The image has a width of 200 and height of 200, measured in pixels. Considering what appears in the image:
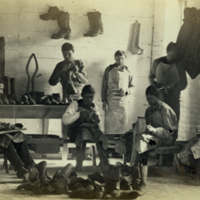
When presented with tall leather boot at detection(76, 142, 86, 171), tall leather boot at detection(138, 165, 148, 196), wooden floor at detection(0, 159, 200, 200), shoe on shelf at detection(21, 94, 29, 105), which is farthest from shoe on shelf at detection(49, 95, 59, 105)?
tall leather boot at detection(138, 165, 148, 196)

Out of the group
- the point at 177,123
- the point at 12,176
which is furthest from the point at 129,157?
the point at 12,176

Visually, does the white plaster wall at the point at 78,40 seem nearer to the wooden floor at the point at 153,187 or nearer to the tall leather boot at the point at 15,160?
the tall leather boot at the point at 15,160

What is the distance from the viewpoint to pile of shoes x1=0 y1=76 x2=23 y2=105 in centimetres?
571

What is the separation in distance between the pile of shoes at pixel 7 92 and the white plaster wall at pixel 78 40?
76mm

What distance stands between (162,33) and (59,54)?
1.66 meters

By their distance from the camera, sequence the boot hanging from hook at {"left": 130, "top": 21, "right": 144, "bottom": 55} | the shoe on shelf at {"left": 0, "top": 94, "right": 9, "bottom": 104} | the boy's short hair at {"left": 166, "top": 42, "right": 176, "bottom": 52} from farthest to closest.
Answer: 1. the boy's short hair at {"left": 166, "top": 42, "right": 176, "bottom": 52}
2. the boot hanging from hook at {"left": 130, "top": 21, "right": 144, "bottom": 55}
3. the shoe on shelf at {"left": 0, "top": 94, "right": 9, "bottom": 104}

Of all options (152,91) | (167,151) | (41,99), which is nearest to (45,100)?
(41,99)

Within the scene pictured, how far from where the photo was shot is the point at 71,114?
5.85m

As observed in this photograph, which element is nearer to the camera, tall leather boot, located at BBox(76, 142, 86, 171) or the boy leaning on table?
the boy leaning on table

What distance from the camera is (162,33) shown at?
237 inches

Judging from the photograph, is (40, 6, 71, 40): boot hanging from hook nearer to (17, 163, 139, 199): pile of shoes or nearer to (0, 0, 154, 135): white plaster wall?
(0, 0, 154, 135): white plaster wall

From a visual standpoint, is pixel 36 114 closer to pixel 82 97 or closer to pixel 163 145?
pixel 82 97

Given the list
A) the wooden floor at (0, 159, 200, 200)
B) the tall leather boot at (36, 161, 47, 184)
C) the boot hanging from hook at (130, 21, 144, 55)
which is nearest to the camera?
the wooden floor at (0, 159, 200, 200)

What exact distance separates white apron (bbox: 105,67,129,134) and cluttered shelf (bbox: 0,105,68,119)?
0.73 meters
